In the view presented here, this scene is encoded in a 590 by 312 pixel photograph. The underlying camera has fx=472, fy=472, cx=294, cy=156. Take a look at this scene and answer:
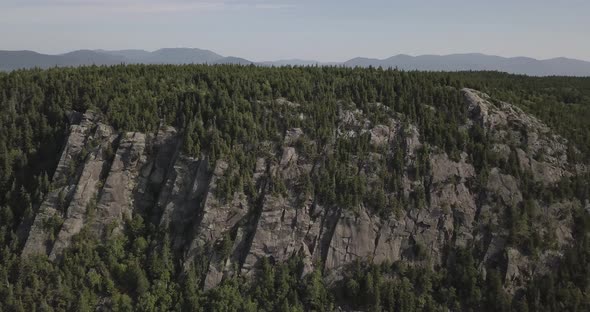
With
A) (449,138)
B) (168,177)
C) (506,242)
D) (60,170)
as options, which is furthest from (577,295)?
(60,170)

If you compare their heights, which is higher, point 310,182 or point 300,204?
point 310,182

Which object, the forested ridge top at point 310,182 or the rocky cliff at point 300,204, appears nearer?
the forested ridge top at point 310,182

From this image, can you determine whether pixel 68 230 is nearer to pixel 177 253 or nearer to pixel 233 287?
pixel 177 253

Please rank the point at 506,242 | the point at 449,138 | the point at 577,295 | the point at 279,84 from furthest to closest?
the point at 279,84
the point at 449,138
the point at 506,242
the point at 577,295

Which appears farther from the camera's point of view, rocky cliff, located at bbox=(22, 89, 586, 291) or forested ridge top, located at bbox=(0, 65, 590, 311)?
rocky cliff, located at bbox=(22, 89, 586, 291)

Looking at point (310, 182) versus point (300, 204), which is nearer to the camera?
point (300, 204)
